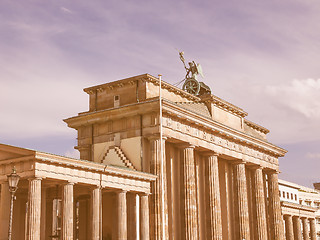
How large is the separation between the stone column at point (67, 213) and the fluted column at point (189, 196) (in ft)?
49.1

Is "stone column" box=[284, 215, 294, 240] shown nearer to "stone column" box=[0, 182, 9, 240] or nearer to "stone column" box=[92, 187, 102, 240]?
"stone column" box=[92, 187, 102, 240]

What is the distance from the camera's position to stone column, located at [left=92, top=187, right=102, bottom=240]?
38.8m

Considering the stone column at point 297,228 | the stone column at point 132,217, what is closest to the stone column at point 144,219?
the stone column at point 132,217

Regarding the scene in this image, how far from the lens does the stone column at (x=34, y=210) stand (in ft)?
111

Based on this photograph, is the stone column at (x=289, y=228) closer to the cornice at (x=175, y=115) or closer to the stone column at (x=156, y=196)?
the cornice at (x=175, y=115)

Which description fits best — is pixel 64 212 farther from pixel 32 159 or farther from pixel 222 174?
pixel 222 174

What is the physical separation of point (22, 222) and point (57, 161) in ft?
33.6

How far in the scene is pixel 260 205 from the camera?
6562cm

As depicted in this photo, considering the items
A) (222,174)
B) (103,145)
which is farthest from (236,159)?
(103,145)

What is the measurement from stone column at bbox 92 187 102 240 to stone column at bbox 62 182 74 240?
8.33 feet

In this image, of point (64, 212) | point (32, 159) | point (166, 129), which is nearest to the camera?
point (32, 159)

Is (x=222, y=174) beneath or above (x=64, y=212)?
above

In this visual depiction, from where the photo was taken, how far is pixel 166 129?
156 feet

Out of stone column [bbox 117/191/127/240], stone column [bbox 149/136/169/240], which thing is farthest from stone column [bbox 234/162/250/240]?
stone column [bbox 117/191/127/240]
